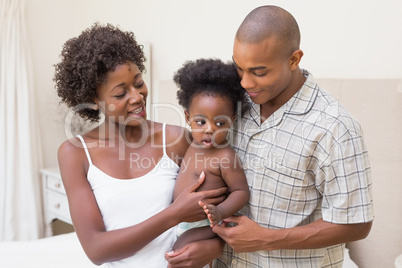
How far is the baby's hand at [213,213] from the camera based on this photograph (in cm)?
119

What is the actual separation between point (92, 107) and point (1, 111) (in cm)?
231

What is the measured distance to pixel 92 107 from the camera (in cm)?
143

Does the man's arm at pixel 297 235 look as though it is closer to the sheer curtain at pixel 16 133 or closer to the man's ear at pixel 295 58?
the man's ear at pixel 295 58

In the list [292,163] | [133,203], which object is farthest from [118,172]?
[292,163]

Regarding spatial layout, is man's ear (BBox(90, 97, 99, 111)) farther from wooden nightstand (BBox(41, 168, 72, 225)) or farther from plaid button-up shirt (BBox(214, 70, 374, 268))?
wooden nightstand (BBox(41, 168, 72, 225))

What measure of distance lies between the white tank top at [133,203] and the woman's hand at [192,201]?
10 cm

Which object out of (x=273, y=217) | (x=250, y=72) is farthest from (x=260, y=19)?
(x=273, y=217)

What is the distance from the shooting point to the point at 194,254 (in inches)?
48.5

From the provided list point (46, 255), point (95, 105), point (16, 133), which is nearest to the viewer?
point (95, 105)

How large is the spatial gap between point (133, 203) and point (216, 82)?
19.2 inches

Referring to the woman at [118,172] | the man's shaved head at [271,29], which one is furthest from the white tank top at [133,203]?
the man's shaved head at [271,29]

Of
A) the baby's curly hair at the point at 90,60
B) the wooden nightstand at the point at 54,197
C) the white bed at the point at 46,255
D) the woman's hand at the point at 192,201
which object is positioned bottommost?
the wooden nightstand at the point at 54,197

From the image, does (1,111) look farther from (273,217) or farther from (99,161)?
(273,217)

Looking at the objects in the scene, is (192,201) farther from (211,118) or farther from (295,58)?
(295,58)
